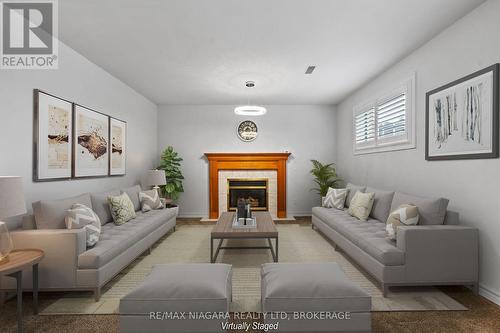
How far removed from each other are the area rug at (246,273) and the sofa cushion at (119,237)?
36 cm

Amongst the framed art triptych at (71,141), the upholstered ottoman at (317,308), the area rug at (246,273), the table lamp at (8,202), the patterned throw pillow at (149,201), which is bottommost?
the area rug at (246,273)

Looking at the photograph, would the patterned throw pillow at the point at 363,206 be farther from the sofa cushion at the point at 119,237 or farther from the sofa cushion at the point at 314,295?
the sofa cushion at the point at 119,237

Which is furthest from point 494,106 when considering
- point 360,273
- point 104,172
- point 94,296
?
point 104,172

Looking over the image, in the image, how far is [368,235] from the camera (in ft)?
10.0

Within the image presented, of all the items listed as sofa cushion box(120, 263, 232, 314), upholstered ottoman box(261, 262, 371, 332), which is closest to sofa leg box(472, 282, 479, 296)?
upholstered ottoman box(261, 262, 371, 332)

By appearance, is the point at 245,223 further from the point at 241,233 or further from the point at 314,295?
the point at 314,295

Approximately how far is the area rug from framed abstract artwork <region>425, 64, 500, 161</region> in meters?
1.52

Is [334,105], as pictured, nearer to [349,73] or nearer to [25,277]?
[349,73]

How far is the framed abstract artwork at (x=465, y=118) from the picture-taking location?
245 cm

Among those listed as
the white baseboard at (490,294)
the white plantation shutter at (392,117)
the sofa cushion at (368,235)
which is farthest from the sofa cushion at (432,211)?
the white plantation shutter at (392,117)

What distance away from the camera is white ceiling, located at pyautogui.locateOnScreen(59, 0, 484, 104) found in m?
2.53

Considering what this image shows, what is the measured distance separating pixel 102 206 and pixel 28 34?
2192mm

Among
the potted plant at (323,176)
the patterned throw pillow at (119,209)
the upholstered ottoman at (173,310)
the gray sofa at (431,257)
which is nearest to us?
the upholstered ottoman at (173,310)

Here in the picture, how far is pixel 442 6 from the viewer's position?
8.34 ft
